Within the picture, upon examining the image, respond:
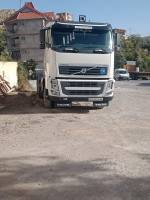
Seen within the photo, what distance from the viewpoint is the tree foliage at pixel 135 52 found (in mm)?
51553

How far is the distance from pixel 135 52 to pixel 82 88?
51466mm

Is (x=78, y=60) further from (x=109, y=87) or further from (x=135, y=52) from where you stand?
(x=135, y=52)

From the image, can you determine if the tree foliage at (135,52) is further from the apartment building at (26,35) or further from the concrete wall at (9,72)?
the concrete wall at (9,72)

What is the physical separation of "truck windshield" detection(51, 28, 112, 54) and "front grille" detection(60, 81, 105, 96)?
1174mm

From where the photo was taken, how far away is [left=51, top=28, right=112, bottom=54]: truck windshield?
919 centimetres

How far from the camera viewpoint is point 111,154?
5.50 metres

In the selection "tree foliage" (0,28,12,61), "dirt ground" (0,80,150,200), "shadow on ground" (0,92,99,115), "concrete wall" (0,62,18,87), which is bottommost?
"shadow on ground" (0,92,99,115)

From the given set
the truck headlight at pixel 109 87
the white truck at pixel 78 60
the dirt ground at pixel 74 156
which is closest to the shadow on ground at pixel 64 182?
the dirt ground at pixel 74 156

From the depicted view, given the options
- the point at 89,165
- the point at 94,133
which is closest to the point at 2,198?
the point at 89,165

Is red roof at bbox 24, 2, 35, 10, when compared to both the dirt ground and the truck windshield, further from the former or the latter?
the dirt ground

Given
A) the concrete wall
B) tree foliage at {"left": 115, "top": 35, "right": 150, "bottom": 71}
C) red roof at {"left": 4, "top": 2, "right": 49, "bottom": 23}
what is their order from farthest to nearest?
red roof at {"left": 4, "top": 2, "right": 49, "bottom": 23}
tree foliage at {"left": 115, "top": 35, "right": 150, "bottom": 71}
the concrete wall

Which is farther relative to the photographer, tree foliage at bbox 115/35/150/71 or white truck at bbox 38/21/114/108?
tree foliage at bbox 115/35/150/71

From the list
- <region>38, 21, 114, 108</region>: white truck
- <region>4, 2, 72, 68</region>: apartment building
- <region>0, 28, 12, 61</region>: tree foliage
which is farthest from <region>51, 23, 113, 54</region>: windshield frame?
<region>4, 2, 72, 68</region>: apartment building

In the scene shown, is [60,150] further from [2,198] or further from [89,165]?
[2,198]
